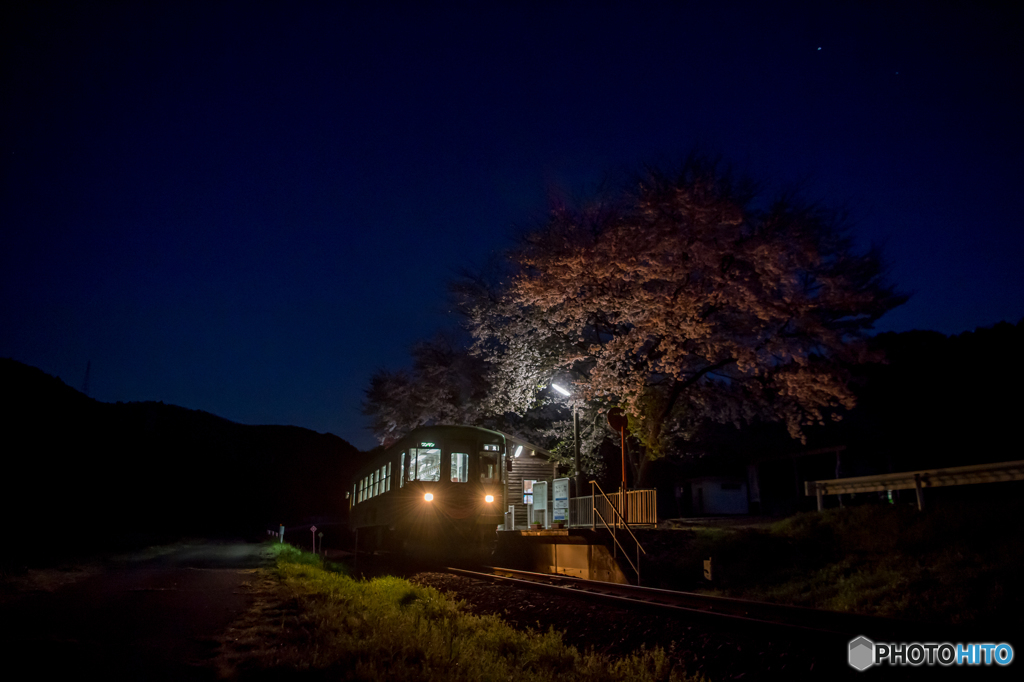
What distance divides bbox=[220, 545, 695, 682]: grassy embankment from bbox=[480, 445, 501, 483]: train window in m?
9.57

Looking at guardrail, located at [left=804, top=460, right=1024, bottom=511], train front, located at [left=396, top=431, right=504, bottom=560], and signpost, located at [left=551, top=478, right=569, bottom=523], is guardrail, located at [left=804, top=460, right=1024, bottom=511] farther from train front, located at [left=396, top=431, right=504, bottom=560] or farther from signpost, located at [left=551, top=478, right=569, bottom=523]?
train front, located at [left=396, top=431, right=504, bottom=560]

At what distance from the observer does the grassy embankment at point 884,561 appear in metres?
7.59

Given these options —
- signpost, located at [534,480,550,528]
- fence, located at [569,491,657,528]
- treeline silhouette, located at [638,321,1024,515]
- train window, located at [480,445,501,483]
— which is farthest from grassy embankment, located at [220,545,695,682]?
treeline silhouette, located at [638,321,1024,515]

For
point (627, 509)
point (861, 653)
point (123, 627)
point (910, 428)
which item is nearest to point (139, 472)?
point (627, 509)

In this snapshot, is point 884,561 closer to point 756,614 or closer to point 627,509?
point 756,614

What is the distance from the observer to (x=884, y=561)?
962 centimetres

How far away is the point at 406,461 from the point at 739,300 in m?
10.4

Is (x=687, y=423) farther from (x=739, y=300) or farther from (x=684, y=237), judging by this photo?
(x=684, y=237)

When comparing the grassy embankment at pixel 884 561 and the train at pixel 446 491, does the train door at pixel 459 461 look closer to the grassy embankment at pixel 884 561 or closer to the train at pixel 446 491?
the train at pixel 446 491

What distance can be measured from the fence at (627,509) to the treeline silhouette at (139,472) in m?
13.1

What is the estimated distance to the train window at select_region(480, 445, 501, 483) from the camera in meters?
18.7

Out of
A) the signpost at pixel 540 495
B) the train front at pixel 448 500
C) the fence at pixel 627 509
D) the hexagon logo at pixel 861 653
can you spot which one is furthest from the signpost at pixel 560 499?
the hexagon logo at pixel 861 653

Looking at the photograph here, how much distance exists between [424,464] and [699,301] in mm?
8940

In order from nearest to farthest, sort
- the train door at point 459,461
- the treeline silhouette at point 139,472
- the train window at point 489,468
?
1. the train door at point 459,461
2. the train window at point 489,468
3. the treeline silhouette at point 139,472
